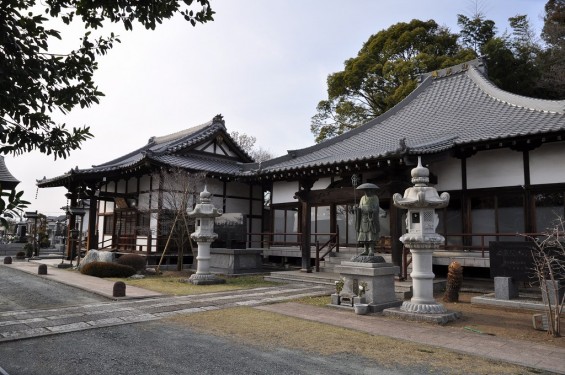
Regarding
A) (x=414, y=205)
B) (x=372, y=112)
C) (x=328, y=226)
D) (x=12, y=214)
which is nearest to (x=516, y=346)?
(x=414, y=205)

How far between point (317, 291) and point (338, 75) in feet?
73.2

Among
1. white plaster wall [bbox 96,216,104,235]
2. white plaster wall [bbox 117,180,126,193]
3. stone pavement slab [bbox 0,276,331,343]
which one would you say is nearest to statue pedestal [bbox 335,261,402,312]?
stone pavement slab [bbox 0,276,331,343]

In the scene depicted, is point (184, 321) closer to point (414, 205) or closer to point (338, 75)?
point (414, 205)

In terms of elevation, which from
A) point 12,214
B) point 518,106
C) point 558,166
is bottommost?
point 12,214

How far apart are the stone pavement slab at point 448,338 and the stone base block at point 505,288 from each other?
10.6 ft

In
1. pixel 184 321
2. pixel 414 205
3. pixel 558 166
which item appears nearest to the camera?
pixel 184 321

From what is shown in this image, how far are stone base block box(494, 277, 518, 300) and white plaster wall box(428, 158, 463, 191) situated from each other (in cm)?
498

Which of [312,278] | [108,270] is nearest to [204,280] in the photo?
[312,278]

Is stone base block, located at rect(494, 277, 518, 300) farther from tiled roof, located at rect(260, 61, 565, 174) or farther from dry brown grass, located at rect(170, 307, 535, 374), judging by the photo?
dry brown grass, located at rect(170, 307, 535, 374)

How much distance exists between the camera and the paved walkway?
21.0 ft

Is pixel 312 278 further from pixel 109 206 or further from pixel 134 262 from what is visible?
pixel 109 206

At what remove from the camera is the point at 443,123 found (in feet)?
55.8

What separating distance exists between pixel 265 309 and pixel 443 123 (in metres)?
11.6

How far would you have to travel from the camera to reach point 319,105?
108 feet
